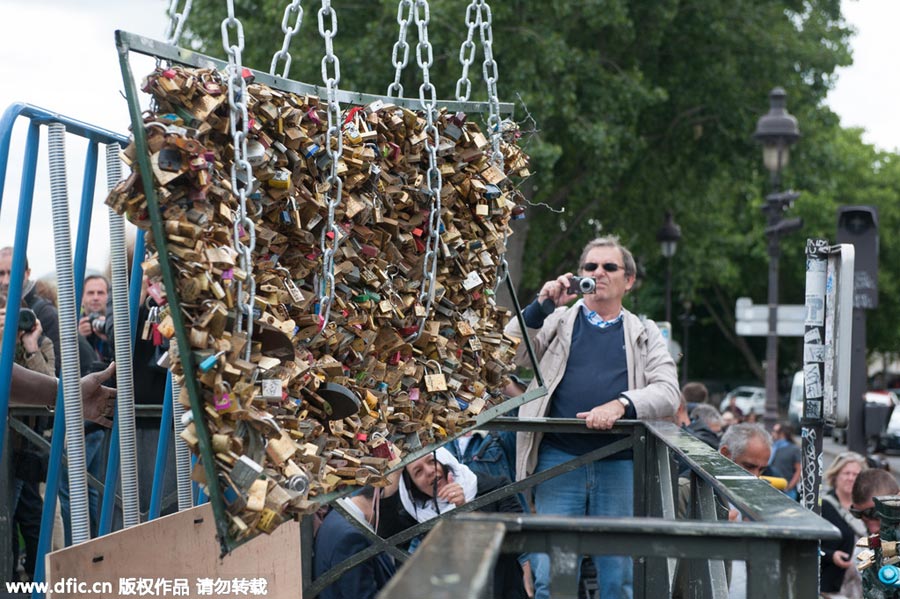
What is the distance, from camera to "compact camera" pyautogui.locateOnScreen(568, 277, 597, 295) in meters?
4.67

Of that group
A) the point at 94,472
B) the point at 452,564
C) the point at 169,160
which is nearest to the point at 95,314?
the point at 94,472

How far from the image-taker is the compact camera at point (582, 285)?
15.3ft

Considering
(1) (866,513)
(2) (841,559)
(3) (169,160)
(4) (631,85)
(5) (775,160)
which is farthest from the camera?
(4) (631,85)

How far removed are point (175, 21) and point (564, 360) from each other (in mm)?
2532

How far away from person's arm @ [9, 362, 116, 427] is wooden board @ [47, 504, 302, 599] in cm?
51

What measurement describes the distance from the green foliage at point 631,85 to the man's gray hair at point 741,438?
11598 millimetres

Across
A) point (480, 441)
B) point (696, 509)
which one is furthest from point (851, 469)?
point (696, 509)

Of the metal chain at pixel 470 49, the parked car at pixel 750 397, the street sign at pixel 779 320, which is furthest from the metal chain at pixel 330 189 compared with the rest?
the parked car at pixel 750 397

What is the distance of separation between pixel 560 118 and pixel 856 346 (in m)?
9.90

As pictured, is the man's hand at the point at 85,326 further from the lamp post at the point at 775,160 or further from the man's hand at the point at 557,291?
the lamp post at the point at 775,160

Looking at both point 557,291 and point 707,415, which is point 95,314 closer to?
point 557,291

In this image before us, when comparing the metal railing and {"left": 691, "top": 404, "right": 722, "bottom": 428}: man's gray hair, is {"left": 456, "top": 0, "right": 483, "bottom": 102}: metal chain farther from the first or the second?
{"left": 691, "top": 404, "right": 722, "bottom": 428}: man's gray hair

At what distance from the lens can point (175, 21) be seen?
2805mm

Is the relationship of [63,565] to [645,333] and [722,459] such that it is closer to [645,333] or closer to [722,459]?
[722,459]
